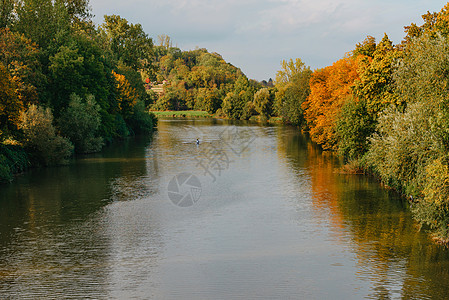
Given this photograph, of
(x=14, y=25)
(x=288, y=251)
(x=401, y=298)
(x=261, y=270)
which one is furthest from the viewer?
(x=14, y=25)

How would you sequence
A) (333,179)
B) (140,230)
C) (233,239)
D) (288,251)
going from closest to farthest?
(288,251) < (233,239) < (140,230) < (333,179)

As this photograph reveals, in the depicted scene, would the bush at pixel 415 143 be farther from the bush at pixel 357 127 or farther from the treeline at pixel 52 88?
the treeline at pixel 52 88

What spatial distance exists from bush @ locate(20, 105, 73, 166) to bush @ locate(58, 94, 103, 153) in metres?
6.16

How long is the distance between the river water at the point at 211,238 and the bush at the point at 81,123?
1163 centimetres

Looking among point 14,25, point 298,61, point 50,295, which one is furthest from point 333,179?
point 298,61

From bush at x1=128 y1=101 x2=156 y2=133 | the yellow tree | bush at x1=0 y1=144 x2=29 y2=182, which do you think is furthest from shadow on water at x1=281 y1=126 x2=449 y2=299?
bush at x1=128 y1=101 x2=156 y2=133

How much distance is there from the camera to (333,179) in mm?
47469

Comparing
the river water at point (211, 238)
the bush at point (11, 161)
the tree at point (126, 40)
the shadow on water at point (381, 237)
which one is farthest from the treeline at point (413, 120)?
the tree at point (126, 40)

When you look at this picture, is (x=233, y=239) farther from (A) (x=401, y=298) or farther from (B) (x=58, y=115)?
(B) (x=58, y=115)

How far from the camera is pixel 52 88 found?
211 feet

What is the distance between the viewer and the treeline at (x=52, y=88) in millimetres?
50050

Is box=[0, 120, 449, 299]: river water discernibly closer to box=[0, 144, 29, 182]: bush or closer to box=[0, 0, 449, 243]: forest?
box=[0, 144, 29, 182]: bush

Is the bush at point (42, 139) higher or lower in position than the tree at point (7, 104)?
lower

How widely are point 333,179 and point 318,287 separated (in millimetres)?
26703
